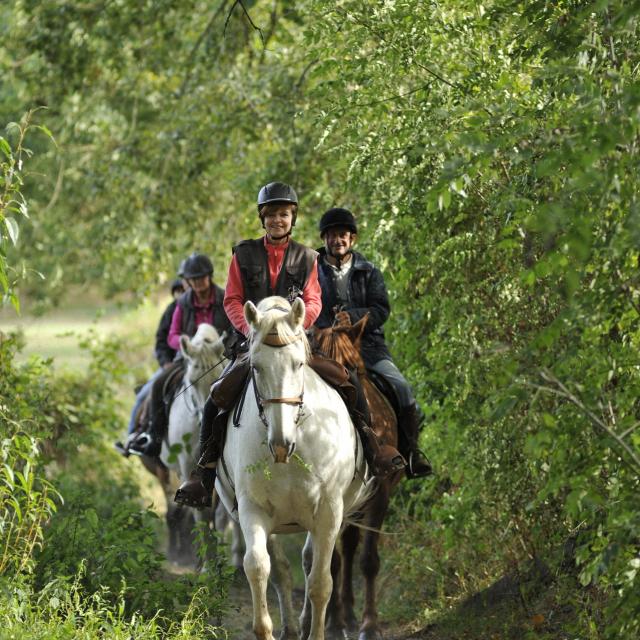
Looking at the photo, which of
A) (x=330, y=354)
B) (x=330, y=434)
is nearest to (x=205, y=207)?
(x=330, y=354)

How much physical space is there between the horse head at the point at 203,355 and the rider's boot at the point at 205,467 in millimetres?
2145

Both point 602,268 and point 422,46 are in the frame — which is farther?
point 422,46

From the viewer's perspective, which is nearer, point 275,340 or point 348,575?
point 275,340

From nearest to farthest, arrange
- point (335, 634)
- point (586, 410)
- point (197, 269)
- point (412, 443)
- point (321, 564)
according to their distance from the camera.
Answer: point (586, 410), point (321, 564), point (335, 634), point (412, 443), point (197, 269)

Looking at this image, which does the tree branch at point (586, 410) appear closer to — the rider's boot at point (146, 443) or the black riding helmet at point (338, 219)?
the black riding helmet at point (338, 219)

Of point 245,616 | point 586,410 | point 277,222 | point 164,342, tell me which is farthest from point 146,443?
point 586,410

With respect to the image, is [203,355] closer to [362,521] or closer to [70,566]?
[362,521]

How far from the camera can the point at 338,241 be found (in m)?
9.20

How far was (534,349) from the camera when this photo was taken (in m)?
5.14

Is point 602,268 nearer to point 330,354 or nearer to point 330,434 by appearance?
point 330,434

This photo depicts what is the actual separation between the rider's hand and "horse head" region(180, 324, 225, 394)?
2.38 m

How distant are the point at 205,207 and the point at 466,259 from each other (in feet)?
33.5

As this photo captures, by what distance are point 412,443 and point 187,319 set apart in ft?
13.8

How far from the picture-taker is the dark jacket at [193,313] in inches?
484
